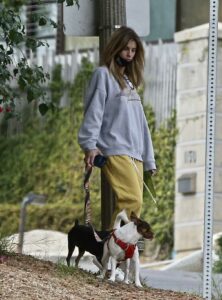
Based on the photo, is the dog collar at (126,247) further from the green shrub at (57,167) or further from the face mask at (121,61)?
the green shrub at (57,167)

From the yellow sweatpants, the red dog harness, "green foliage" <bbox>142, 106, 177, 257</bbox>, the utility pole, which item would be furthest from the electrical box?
the red dog harness

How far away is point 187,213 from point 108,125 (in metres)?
7.79

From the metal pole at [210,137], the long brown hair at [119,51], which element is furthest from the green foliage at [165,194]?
the metal pole at [210,137]

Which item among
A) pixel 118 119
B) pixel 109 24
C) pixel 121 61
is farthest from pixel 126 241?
pixel 109 24

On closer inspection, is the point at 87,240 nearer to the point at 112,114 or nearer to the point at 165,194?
the point at 112,114

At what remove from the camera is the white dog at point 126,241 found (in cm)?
812

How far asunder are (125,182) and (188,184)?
25.3ft

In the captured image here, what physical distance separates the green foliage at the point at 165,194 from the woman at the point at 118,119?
793 centimetres

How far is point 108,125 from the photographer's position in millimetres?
8539

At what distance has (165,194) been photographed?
16.6 metres

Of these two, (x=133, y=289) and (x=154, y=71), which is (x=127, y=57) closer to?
(x=133, y=289)

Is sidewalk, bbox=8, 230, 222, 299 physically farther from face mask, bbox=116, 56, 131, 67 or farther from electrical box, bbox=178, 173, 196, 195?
electrical box, bbox=178, 173, 196, 195

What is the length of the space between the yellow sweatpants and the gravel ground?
A: 19.4 inches

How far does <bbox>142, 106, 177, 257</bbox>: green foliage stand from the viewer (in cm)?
1653
